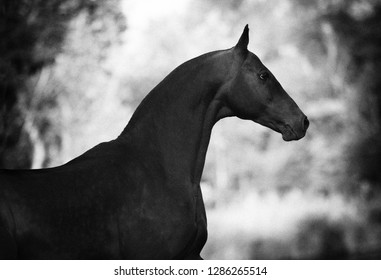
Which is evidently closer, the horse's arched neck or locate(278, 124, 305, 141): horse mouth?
the horse's arched neck

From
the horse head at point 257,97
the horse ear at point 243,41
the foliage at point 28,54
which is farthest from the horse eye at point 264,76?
the foliage at point 28,54

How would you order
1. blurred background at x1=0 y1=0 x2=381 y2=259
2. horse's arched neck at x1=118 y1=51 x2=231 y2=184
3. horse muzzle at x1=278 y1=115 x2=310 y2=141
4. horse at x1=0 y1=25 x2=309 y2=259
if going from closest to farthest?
horse at x1=0 y1=25 x2=309 y2=259 → horse's arched neck at x1=118 y1=51 x2=231 y2=184 → horse muzzle at x1=278 y1=115 x2=310 y2=141 → blurred background at x1=0 y1=0 x2=381 y2=259

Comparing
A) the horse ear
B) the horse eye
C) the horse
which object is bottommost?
the horse

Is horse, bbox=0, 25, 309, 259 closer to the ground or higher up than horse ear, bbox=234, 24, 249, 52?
closer to the ground

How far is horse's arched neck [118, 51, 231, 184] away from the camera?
2311 millimetres

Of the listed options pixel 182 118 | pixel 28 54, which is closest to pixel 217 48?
pixel 28 54

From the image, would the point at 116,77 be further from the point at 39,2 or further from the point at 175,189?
the point at 175,189

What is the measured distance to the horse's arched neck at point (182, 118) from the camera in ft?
7.58

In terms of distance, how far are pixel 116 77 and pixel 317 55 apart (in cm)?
142

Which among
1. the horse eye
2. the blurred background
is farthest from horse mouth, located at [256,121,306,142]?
the blurred background

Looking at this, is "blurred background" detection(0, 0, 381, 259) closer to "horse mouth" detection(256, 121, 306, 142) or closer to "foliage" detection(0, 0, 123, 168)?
"foliage" detection(0, 0, 123, 168)

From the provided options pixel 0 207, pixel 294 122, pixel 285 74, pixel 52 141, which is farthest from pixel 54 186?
pixel 285 74

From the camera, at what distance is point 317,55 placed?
14.1 feet

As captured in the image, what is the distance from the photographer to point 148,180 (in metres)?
2.21
